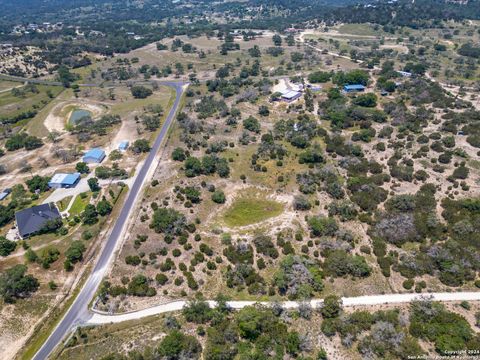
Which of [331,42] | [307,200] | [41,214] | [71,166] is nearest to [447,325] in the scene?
[307,200]

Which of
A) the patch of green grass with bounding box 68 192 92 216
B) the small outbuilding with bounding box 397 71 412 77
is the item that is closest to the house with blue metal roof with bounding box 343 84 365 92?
the small outbuilding with bounding box 397 71 412 77

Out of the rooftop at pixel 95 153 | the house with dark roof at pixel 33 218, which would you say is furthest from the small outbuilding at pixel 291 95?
the house with dark roof at pixel 33 218

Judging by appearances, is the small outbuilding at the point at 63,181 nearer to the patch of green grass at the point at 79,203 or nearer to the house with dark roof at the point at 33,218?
the patch of green grass at the point at 79,203

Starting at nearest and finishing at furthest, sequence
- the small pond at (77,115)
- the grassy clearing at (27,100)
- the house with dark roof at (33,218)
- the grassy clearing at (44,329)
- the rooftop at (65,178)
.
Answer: the grassy clearing at (44,329), the house with dark roof at (33,218), the rooftop at (65,178), the small pond at (77,115), the grassy clearing at (27,100)

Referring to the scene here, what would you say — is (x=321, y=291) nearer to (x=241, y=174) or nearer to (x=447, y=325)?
(x=447, y=325)

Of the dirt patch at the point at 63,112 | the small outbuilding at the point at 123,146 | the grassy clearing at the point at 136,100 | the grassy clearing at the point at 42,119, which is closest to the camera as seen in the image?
the small outbuilding at the point at 123,146

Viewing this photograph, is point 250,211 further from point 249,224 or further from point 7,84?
point 7,84
